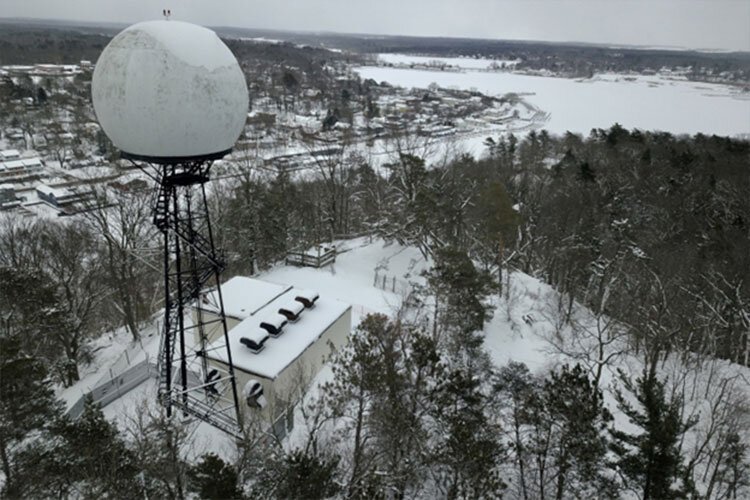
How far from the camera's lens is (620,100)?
102625mm

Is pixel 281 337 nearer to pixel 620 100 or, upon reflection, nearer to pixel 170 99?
pixel 170 99

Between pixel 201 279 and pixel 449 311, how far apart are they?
10.5 metres

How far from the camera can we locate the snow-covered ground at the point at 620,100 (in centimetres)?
7344

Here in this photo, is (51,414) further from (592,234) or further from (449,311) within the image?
(592,234)

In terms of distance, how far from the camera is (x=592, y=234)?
28719 mm

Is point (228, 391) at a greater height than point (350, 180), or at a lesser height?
lesser

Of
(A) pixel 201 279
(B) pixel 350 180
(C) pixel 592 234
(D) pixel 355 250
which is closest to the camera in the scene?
(A) pixel 201 279

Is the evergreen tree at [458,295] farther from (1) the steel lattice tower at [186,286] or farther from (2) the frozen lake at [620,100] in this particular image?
(2) the frozen lake at [620,100]

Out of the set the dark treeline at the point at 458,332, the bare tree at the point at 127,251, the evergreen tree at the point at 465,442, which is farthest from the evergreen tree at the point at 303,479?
the bare tree at the point at 127,251

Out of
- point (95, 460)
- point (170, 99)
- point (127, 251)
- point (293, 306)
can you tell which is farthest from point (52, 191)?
point (170, 99)

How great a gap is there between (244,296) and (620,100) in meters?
110

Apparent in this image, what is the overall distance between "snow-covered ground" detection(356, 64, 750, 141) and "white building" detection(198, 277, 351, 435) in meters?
67.4

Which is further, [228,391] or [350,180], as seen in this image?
[350,180]

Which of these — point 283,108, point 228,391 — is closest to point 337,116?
point 283,108
